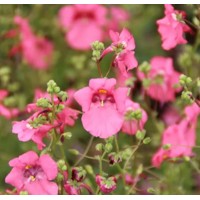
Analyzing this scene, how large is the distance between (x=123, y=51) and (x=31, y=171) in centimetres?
34

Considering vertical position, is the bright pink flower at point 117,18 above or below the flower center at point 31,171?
above

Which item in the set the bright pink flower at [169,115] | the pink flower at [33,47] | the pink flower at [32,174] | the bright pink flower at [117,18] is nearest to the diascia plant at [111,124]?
the pink flower at [32,174]

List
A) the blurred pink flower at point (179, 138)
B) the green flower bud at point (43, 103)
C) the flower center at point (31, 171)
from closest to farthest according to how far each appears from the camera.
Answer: the green flower bud at point (43, 103) < the flower center at point (31, 171) < the blurred pink flower at point (179, 138)

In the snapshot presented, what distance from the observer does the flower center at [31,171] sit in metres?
1.65

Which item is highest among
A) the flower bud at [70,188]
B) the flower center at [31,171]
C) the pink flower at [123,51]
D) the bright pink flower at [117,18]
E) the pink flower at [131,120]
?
the bright pink flower at [117,18]

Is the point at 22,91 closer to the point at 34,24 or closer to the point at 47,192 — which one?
the point at 34,24

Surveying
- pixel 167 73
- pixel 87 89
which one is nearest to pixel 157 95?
pixel 167 73

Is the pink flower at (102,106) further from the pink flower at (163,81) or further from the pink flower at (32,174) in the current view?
the pink flower at (163,81)

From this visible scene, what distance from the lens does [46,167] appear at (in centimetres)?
158

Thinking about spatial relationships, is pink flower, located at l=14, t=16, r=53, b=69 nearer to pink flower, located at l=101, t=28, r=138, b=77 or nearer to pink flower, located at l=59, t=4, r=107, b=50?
pink flower, located at l=59, t=4, r=107, b=50

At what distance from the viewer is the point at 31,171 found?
1667 millimetres

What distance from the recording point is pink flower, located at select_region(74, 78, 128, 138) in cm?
159

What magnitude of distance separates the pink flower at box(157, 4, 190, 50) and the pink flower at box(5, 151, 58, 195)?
424mm

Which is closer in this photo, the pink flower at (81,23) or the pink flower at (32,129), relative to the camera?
the pink flower at (32,129)
